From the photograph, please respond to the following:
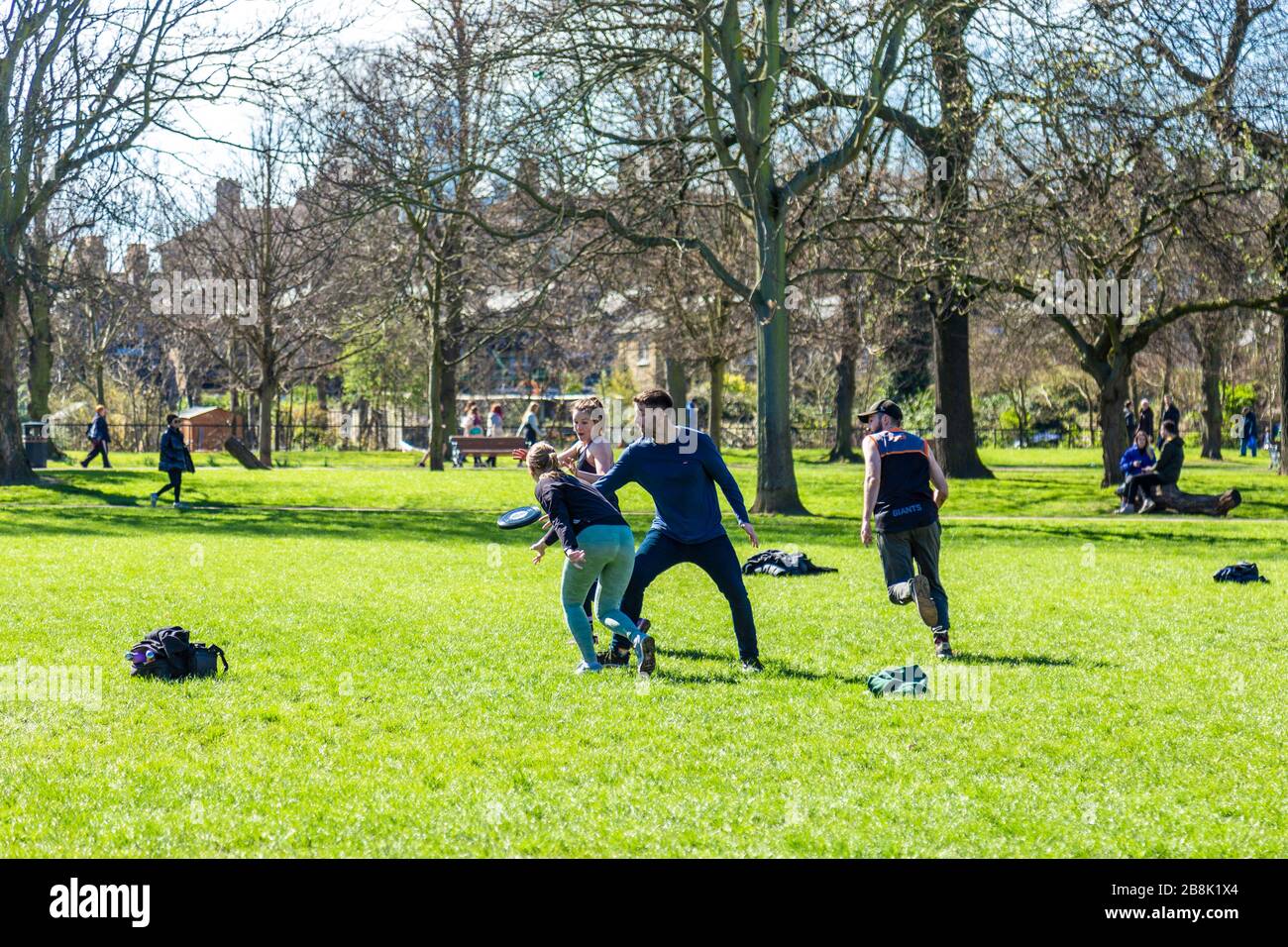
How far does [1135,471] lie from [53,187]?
19959 millimetres

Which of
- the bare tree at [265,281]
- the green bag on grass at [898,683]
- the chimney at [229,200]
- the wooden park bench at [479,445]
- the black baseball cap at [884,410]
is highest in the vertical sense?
the chimney at [229,200]

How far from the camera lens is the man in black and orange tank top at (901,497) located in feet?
33.3

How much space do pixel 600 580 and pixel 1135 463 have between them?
17.6 metres

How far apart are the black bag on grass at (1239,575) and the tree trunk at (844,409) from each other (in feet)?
88.6

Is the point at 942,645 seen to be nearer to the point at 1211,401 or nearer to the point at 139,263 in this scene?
the point at 139,263

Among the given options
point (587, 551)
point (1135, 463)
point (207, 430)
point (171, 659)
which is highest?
point (207, 430)

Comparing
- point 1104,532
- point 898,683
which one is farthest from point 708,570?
point 1104,532

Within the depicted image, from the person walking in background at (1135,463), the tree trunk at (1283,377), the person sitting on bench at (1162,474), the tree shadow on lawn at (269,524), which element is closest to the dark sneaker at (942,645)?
the tree shadow on lawn at (269,524)

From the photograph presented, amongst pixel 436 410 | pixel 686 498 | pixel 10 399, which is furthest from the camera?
pixel 436 410

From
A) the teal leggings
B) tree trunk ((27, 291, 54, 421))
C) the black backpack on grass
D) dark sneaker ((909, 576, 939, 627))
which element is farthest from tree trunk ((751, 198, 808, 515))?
tree trunk ((27, 291, 54, 421))

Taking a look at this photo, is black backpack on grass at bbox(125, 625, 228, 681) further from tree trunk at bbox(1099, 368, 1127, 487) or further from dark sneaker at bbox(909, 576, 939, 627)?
tree trunk at bbox(1099, 368, 1127, 487)

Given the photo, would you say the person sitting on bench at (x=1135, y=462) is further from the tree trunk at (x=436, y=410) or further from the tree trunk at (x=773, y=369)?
the tree trunk at (x=436, y=410)

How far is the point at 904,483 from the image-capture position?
33.4 feet

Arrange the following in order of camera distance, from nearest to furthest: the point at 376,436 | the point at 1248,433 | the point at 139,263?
1. the point at 139,263
2. the point at 1248,433
3. the point at 376,436
